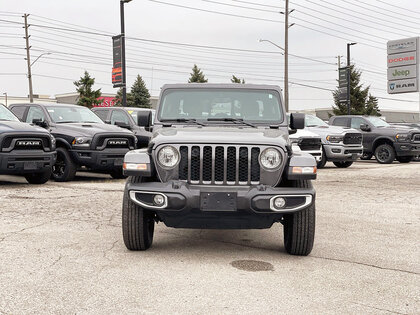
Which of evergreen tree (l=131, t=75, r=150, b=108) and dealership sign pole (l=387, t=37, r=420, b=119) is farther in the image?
evergreen tree (l=131, t=75, r=150, b=108)

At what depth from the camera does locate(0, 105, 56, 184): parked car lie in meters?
10.4

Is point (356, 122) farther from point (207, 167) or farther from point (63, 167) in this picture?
point (207, 167)

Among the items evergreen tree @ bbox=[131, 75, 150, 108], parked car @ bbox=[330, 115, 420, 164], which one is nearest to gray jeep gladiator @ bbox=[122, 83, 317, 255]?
parked car @ bbox=[330, 115, 420, 164]

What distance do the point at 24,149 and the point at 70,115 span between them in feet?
7.87

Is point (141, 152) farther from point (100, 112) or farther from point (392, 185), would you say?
point (100, 112)

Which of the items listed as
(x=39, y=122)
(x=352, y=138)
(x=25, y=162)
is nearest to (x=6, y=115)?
(x=39, y=122)

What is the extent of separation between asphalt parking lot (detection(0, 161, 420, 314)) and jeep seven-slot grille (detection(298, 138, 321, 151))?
7070 mm

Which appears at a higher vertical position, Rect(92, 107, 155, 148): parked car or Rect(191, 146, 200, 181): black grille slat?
Rect(92, 107, 155, 148): parked car

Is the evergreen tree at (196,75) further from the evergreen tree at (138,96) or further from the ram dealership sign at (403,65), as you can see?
the ram dealership sign at (403,65)

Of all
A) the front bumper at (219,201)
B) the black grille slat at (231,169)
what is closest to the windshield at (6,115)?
the front bumper at (219,201)

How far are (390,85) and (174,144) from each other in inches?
1351

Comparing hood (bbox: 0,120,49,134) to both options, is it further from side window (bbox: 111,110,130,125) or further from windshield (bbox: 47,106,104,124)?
side window (bbox: 111,110,130,125)

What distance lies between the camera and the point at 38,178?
1150cm

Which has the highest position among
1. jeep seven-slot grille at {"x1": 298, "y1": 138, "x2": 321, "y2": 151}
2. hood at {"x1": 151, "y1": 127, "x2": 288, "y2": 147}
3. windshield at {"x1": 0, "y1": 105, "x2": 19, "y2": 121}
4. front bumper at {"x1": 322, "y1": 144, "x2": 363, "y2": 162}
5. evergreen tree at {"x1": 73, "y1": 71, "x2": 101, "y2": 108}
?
evergreen tree at {"x1": 73, "y1": 71, "x2": 101, "y2": 108}
